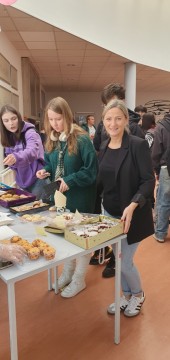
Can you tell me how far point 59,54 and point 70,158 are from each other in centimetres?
487

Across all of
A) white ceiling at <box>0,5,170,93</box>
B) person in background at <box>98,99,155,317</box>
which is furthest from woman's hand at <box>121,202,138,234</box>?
white ceiling at <box>0,5,170,93</box>

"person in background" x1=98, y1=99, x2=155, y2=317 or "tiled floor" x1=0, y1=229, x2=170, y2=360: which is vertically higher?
"person in background" x1=98, y1=99, x2=155, y2=317

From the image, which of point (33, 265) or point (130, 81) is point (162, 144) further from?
point (130, 81)

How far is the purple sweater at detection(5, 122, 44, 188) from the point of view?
84.0 inches

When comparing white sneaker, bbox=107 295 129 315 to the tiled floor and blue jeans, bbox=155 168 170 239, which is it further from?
blue jeans, bbox=155 168 170 239

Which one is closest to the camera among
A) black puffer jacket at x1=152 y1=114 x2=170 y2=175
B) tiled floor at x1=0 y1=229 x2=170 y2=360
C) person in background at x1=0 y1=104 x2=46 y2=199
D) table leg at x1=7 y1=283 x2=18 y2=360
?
table leg at x1=7 y1=283 x2=18 y2=360

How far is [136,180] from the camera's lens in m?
1.61

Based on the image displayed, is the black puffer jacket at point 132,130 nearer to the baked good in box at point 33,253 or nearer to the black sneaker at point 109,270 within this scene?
the black sneaker at point 109,270

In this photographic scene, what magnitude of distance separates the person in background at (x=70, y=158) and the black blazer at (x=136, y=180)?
30 cm

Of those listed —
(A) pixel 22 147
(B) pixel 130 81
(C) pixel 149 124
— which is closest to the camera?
(A) pixel 22 147

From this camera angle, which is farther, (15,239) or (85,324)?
(85,324)

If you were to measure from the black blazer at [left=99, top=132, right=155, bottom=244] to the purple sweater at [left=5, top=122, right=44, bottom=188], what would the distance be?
81 centimetres

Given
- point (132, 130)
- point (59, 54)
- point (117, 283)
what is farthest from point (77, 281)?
point (59, 54)

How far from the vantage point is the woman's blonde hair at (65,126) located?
5.88 ft
